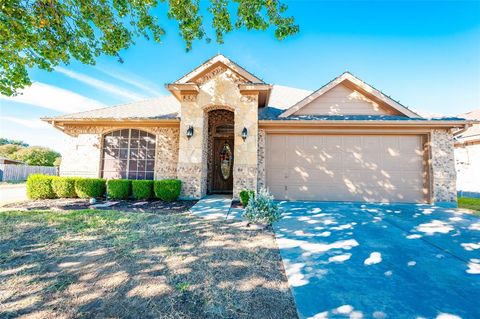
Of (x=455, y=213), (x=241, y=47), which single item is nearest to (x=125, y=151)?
(x=241, y=47)

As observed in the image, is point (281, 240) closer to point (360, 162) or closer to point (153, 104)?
point (360, 162)

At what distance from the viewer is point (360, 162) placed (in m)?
8.11

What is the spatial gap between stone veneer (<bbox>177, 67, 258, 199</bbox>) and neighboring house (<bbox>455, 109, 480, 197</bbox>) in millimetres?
11962

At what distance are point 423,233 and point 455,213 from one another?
137 inches

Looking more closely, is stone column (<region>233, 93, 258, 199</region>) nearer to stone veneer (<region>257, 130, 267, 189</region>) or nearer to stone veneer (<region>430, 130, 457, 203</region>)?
stone veneer (<region>257, 130, 267, 189</region>)

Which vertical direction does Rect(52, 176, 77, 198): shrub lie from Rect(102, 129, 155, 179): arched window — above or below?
below

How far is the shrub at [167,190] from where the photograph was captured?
23.7 ft

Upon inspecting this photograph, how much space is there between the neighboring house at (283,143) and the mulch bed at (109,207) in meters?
1.03

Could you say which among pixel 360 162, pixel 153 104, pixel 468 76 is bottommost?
pixel 360 162

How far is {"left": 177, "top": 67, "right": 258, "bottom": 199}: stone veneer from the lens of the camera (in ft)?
25.0

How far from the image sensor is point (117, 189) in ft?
24.5

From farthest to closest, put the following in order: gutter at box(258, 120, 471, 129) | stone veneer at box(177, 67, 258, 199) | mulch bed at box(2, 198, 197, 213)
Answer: stone veneer at box(177, 67, 258, 199)
gutter at box(258, 120, 471, 129)
mulch bed at box(2, 198, 197, 213)

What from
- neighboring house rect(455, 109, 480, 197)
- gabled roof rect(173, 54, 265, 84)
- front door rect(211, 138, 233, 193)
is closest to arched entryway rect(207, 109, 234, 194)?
front door rect(211, 138, 233, 193)

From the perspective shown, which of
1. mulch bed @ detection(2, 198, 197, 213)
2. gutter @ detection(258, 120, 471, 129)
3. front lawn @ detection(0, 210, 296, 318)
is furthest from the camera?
gutter @ detection(258, 120, 471, 129)
